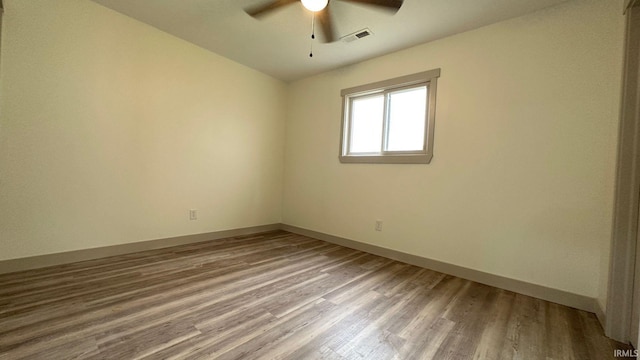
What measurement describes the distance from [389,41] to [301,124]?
1.85m

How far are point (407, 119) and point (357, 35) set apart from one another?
1149 millimetres

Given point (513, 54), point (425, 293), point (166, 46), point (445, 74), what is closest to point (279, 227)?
point (425, 293)

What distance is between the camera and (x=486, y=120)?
2.40 metres

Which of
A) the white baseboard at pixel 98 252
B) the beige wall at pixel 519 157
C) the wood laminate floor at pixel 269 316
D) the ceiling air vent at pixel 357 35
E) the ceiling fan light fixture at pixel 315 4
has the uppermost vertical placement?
the ceiling air vent at pixel 357 35

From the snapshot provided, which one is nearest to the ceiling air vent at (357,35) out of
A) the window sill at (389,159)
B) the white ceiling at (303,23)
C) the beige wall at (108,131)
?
the white ceiling at (303,23)

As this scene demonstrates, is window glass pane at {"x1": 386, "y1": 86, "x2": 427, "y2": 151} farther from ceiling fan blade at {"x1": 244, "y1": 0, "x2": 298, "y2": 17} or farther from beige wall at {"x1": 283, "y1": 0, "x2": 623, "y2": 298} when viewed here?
ceiling fan blade at {"x1": 244, "y1": 0, "x2": 298, "y2": 17}

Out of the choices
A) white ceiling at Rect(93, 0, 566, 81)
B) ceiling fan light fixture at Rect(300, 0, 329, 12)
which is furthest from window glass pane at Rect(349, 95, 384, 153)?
ceiling fan light fixture at Rect(300, 0, 329, 12)

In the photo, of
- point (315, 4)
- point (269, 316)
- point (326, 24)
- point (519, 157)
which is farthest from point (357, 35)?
point (269, 316)

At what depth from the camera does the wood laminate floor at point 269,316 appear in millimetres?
1302

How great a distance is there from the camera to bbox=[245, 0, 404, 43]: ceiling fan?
6.02ft

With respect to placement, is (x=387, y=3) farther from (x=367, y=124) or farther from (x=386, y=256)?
(x=386, y=256)

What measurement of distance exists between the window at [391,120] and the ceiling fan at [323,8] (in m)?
1.08

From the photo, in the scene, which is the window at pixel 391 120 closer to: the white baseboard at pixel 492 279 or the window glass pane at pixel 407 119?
the window glass pane at pixel 407 119

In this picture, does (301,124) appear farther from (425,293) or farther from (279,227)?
(425,293)
